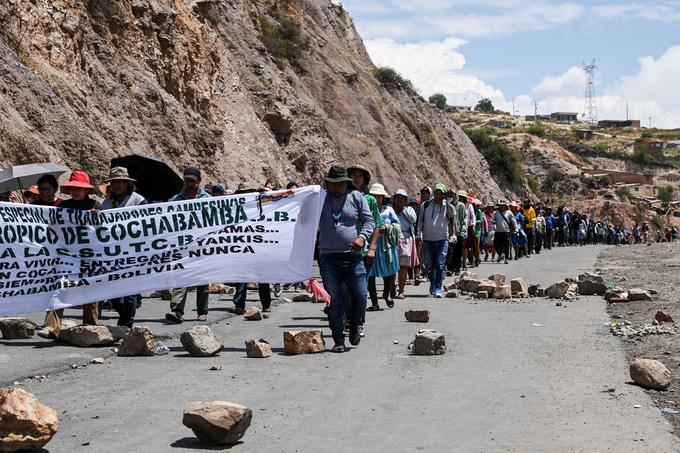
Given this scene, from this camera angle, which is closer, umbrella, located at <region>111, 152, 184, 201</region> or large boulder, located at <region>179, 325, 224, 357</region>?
large boulder, located at <region>179, 325, 224, 357</region>

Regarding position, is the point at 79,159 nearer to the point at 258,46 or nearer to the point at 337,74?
the point at 258,46

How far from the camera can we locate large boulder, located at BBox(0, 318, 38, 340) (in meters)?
11.3

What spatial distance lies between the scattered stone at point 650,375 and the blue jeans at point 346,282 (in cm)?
337

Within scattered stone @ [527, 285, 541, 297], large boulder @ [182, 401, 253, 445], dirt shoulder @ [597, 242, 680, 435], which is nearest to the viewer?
large boulder @ [182, 401, 253, 445]

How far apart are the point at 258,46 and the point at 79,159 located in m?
18.9

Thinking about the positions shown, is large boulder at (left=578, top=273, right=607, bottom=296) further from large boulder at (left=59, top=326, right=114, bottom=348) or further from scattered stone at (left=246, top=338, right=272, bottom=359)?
large boulder at (left=59, top=326, right=114, bottom=348)

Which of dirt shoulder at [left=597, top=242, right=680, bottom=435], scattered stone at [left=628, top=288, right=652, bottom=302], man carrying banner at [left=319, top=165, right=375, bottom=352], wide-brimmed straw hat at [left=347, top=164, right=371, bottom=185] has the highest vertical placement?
wide-brimmed straw hat at [left=347, top=164, right=371, bottom=185]

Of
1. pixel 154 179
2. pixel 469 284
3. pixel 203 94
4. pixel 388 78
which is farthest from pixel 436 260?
pixel 388 78

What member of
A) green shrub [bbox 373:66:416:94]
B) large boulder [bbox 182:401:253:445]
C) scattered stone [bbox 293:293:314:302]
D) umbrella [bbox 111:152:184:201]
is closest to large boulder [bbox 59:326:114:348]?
large boulder [bbox 182:401:253:445]

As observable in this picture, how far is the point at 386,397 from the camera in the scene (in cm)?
800

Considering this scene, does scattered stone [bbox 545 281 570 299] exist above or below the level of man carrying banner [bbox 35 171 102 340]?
below

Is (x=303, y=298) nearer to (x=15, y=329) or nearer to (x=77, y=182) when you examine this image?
(x=77, y=182)

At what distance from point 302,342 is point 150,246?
240 cm

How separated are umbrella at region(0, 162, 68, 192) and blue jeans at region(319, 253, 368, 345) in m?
7.02
